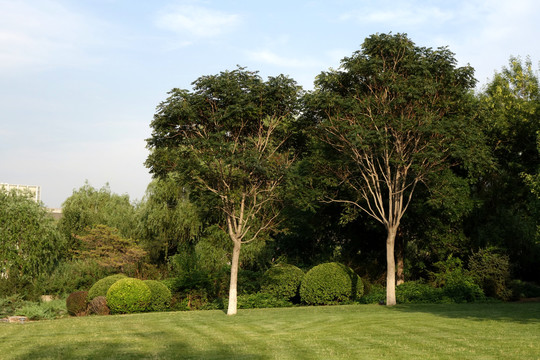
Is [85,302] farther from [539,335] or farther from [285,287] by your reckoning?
[539,335]

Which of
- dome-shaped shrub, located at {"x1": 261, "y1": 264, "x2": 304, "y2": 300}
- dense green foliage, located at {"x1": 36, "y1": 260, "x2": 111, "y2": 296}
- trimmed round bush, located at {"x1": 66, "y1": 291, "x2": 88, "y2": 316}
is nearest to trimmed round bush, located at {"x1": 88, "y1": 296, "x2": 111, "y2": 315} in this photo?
trimmed round bush, located at {"x1": 66, "y1": 291, "x2": 88, "y2": 316}

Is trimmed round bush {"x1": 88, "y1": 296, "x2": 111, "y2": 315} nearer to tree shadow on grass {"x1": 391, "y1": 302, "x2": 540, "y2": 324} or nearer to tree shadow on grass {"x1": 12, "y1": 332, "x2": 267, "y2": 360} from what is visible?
tree shadow on grass {"x1": 12, "y1": 332, "x2": 267, "y2": 360}

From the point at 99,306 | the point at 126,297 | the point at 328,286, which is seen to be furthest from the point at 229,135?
the point at 99,306

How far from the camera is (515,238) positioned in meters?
31.9

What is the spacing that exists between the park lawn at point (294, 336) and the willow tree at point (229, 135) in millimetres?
5280

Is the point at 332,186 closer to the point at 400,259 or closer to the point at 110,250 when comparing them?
the point at 400,259

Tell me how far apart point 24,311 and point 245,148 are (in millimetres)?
12257

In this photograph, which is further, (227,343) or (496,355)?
(227,343)

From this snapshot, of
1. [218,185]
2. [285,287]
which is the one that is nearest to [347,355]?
[218,185]

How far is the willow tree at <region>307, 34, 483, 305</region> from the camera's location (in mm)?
24281

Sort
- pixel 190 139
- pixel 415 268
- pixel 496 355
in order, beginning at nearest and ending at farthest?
pixel 496 355
pixel 190 139
pixel 415 268

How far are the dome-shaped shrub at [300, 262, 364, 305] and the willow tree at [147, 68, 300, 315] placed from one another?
5666 millimetres

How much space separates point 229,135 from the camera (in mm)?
23375

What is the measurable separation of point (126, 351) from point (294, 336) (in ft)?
15.2
